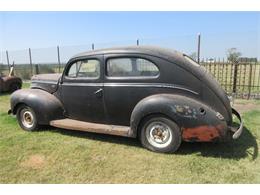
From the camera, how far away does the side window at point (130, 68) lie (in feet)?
16.5

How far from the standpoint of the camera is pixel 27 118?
6375 mm

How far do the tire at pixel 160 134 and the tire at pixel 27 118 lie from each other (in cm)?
247

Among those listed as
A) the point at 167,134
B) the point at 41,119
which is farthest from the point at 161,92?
the point at 41,119

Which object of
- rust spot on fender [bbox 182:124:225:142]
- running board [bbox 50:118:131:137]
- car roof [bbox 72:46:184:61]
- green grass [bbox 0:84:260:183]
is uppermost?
car roof [bbox 72:46:184:61]

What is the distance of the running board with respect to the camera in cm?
518

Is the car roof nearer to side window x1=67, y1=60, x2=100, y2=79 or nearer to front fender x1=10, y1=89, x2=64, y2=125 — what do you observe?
side window x1=67, y1=60, x2=100, y2=79

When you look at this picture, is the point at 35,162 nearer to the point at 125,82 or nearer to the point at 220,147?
the point at 125,82

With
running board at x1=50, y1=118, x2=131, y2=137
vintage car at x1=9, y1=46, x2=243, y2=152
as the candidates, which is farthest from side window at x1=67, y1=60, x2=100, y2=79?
running board at x1=50, y1=118, x2=131, y2=137

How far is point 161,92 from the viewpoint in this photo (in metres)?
4.89

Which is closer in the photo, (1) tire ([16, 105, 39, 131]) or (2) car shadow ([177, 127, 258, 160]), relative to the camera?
(2) car shadow ([177, 127, 258, 160])

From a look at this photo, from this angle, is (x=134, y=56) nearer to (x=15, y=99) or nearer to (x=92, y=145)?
(x=92, y=145)

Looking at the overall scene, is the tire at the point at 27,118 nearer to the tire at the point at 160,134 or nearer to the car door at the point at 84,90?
the car door at the point at 84,90

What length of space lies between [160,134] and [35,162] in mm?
2057

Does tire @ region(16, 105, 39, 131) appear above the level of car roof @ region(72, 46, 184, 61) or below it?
below
